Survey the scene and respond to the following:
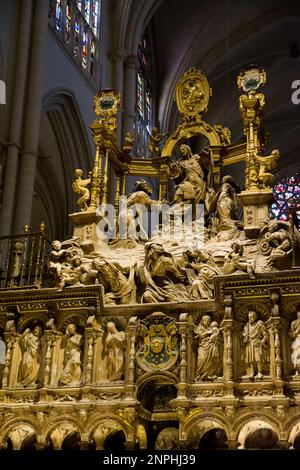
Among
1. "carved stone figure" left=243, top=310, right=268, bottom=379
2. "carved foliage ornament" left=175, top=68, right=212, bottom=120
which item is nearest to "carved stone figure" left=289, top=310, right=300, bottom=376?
"carved stone figure" left=243, top=310, right=268, bottom=379

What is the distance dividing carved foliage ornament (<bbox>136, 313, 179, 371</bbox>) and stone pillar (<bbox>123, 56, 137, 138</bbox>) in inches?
523

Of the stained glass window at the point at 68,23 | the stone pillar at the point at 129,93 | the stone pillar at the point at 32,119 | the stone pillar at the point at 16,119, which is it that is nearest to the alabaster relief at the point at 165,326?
the stone pillar at the point at 16,119

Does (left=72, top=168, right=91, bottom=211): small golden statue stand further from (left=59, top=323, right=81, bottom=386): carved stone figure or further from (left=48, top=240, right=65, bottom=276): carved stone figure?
(left=59, top=323, right=81, bottom=386): carved stone figure

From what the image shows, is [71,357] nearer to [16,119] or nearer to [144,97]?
[16,119]

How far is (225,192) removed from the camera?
11.8m

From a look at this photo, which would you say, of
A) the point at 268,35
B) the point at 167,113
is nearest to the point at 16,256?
the point at 167,113

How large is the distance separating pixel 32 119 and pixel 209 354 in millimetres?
9072

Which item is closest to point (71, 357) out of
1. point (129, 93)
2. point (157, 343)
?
point (157, 343)

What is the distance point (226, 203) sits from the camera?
11.7 m

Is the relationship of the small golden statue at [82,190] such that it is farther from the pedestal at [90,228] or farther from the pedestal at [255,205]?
the pedestal at [255,205]

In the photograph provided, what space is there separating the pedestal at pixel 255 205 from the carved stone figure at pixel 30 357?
3448 mm

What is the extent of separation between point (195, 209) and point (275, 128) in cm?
2139

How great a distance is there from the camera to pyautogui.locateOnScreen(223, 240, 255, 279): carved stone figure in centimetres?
1030
